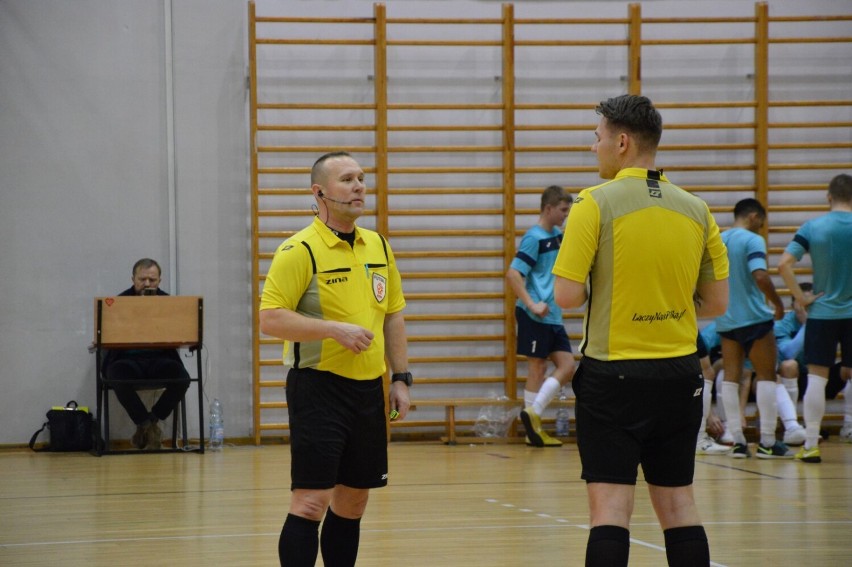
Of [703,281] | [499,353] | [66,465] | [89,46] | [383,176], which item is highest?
[89,46]

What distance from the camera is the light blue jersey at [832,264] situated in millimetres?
6508

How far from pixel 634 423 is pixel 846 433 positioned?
663 centimetres

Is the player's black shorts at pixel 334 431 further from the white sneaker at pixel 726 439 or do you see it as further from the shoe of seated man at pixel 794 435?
the shoe of seated man at pixel 794 435

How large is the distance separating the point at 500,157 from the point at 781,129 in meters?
2.45

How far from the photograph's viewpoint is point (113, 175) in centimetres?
860

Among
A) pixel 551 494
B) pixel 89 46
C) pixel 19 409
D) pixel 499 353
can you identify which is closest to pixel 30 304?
pixel 19 409

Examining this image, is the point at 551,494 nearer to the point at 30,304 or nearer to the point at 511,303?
the point at 511,303

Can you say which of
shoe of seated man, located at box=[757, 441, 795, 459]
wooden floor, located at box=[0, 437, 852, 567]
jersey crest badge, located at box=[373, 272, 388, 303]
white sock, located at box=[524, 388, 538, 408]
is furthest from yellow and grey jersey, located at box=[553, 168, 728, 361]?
white sock, located at box=[524, 388, 538, 408]

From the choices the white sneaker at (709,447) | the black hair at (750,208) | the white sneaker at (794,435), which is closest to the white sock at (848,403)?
the white sneaker at (794,435)

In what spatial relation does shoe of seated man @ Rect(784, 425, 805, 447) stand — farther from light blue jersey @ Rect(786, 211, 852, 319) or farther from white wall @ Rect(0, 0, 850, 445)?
white wall @ Rect(0, 0, 850, 445)

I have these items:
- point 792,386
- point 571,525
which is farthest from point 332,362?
point 792,386

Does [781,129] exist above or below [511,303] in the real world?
above

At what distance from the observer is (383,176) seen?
8.66m

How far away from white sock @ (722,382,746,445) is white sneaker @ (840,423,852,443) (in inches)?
64.3
